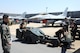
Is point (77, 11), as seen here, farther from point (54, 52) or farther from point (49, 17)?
point (54, 52)

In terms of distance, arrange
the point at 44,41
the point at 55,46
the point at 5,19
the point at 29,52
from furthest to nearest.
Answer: the point at 44,41 < the point at 55,46 < the point at 29,52 < the point at 5,19

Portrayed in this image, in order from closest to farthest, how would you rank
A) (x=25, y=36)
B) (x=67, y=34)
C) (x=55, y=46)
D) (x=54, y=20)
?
1. (x=67, y=34)
2. (x=55, y=46)
3. (x=25, y=36)
4. (x=54, y=20)

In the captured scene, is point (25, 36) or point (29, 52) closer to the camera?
point (29, 52)

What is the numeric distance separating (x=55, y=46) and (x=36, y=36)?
1.81m

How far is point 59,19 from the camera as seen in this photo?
46375 millimetres

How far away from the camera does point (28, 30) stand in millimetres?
16359

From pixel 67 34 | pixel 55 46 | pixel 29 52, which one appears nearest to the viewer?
pixel 67 34

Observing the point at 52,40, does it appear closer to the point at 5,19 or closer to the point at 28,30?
the point at 28,30

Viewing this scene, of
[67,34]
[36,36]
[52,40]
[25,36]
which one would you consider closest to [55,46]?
[52,40]

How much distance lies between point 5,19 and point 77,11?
75590 mm

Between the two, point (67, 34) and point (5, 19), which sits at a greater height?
point (5, 19)

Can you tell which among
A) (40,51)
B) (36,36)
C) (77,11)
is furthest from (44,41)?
(77,11)

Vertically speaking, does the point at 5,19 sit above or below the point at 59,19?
above

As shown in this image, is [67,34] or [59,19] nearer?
[67,34]
